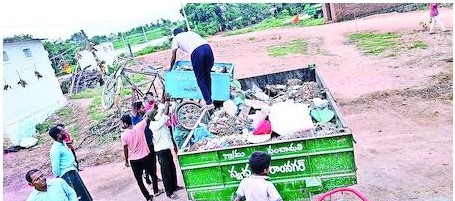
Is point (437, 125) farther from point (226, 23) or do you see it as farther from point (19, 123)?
point (226, 23)

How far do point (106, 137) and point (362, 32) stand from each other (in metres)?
10.9

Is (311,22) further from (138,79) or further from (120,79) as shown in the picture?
(120,79)

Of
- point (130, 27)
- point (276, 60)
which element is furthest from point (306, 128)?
point (130, 27)

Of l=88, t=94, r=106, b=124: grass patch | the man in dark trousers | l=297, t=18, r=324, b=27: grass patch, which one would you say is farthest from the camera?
l=297, t=18, r=324, b=27: grass patch

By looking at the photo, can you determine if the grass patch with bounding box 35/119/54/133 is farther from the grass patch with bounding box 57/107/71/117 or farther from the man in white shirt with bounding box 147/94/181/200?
the man in white shirt with bounding box 147/94/181/200

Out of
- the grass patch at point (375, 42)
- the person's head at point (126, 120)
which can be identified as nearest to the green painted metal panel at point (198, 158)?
the person's head at point (126, 120)

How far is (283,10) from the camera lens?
1215 inches

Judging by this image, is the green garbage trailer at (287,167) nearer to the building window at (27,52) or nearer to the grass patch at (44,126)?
the grass patch at (44,126)

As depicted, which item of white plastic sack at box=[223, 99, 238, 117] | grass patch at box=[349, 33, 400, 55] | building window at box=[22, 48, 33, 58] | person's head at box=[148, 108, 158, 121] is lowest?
grass patch at box=[349, 33, 400, 55]

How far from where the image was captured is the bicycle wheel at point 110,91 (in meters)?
7.38

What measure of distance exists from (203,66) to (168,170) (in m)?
1.19

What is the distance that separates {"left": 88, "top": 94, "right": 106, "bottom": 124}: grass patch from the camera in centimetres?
1118

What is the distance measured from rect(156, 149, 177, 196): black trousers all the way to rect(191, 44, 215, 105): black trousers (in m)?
0.71

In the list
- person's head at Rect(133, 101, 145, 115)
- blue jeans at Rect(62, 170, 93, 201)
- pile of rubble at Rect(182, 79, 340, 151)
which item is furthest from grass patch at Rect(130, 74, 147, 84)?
blue jeans at Rect(62, 170, 93, 201)
